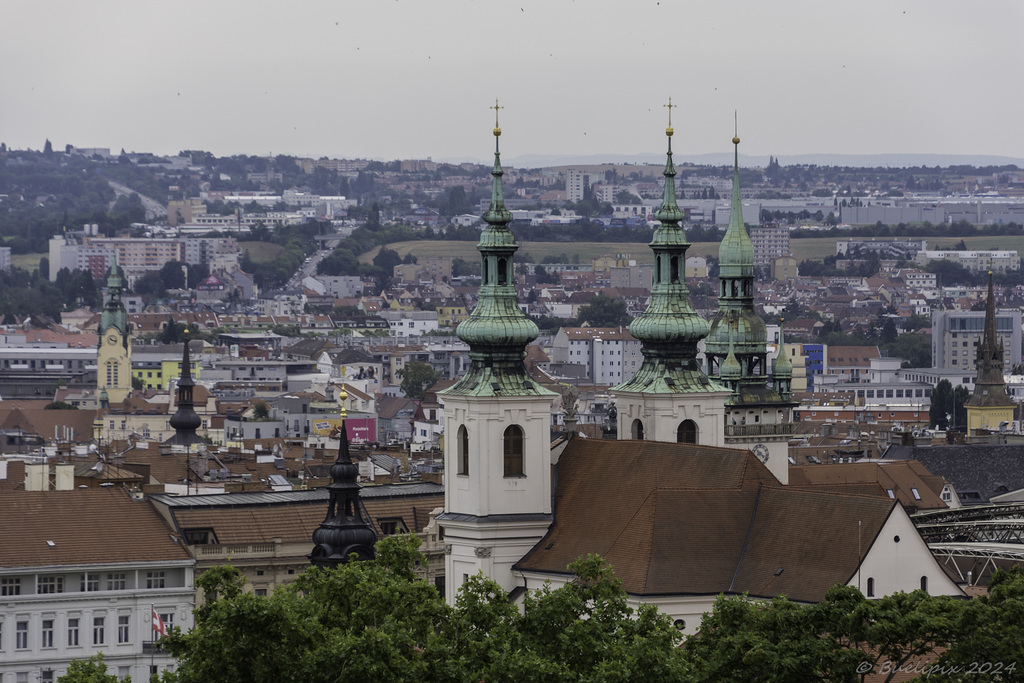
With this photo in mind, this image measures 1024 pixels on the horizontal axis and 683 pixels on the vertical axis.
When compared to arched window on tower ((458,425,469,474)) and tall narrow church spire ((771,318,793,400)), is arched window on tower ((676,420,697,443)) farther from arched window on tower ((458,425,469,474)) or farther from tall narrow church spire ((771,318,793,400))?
tall narrow church spire ((771,318,793,400))

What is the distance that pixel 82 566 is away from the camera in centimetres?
6134

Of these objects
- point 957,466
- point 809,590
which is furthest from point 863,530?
point 957,466

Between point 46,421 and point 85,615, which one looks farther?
point 46,421

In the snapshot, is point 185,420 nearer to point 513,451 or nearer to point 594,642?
point 513,451

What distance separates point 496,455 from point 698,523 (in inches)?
225

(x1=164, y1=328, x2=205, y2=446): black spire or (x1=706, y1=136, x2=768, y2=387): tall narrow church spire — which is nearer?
(x1=706, y1=136, x2=768, y2=387): tall narrow church spire

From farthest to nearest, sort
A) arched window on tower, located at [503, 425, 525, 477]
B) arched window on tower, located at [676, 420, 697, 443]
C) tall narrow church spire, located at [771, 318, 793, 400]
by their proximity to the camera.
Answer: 1. tall narrow church spire, located at [771, 318, 793, 400]
2. arched window on tower, located at [676, 420, 697, 443]
3. arched window on tower, located at [503, 425, 525, 477]

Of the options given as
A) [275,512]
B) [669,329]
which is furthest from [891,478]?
[275,512]

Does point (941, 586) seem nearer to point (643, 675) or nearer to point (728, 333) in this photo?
point (643, 675)

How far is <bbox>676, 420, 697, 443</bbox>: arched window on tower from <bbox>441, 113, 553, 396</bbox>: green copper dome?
18.8ft

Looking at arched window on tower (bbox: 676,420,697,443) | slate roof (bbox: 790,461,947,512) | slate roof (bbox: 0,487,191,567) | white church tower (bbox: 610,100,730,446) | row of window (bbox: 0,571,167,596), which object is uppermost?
white church tower (bbox: 610,100,730,446)

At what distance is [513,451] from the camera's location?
198ft

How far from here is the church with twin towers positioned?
5506 cm

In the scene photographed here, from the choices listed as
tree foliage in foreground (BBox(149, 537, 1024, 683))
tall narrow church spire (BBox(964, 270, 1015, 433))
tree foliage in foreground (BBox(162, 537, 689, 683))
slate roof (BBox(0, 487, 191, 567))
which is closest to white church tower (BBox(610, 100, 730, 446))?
slate roof (BBox(0, 487, 191, 567))
